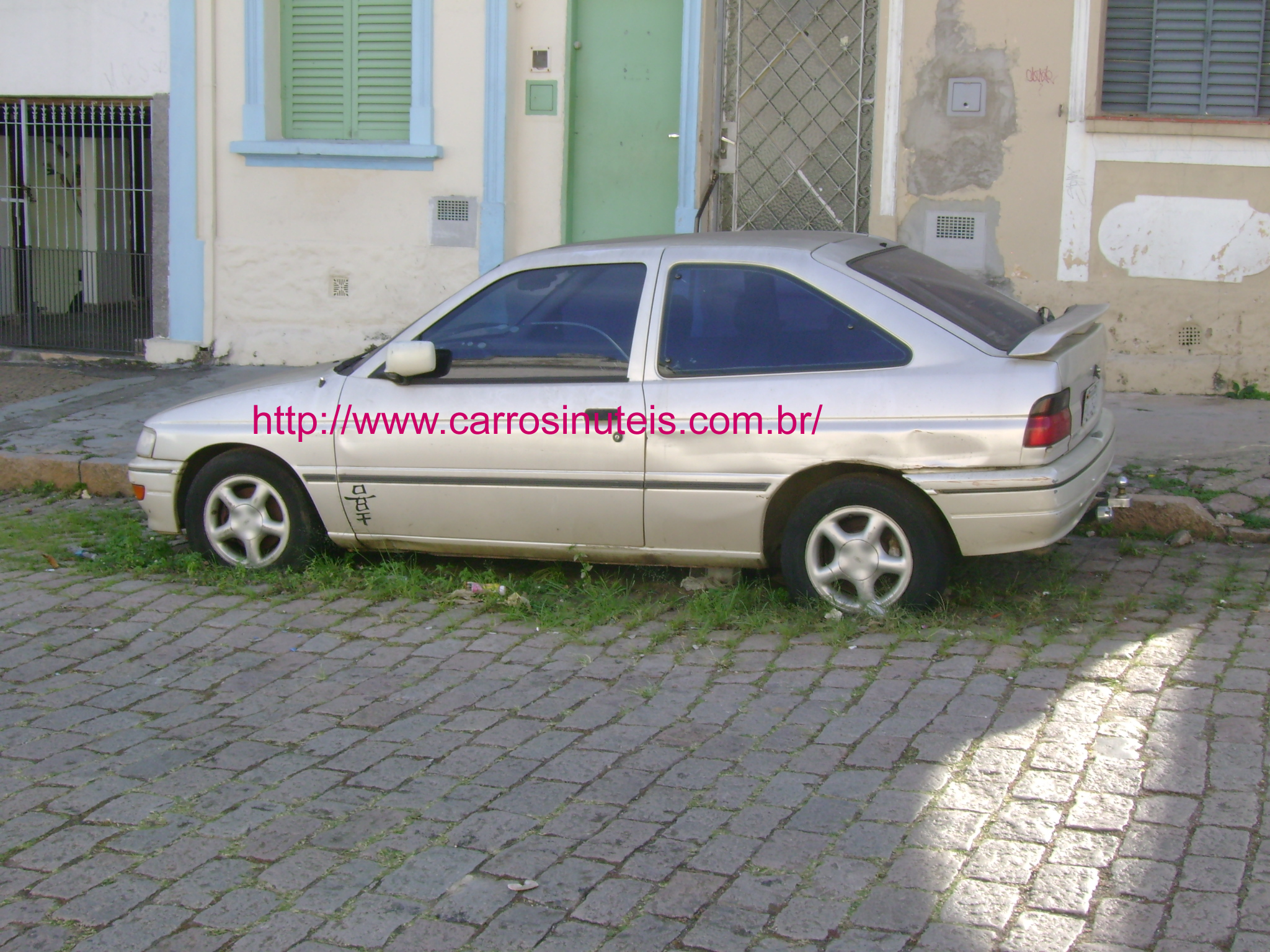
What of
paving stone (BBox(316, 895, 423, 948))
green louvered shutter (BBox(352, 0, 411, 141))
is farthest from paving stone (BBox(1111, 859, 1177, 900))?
green louvered shutter (BBox(352, 0, 411, 141))

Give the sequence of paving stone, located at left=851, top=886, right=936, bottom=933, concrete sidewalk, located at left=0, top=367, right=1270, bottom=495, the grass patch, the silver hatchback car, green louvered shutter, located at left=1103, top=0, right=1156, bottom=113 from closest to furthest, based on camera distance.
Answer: paving stone, located at left=851, top=886, right=936, bottom=933 < the silver hatchback car < concrete sidewalk, located at left=0, top=367, right=1270, bottom=495 < the grass patch < green louvered shutter, located at left=1103, top=0, right=1156, bottom=113

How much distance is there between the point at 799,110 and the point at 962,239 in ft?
5.61

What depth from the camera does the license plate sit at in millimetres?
5324

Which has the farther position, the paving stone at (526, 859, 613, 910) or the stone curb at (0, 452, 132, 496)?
the stone curb at (0, 452, 132, 496)

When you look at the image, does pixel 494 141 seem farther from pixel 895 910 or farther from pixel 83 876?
pixel 895 910

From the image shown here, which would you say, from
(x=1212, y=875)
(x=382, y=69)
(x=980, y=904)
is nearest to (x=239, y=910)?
(x=980, y=904)

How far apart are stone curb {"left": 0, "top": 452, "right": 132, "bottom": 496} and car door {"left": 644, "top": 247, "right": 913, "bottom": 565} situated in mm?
4082

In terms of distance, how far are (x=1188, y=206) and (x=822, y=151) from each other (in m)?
2.77

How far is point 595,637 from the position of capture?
5.28 m

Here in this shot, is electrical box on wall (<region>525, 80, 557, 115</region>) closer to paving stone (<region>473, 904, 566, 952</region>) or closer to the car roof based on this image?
the car roof

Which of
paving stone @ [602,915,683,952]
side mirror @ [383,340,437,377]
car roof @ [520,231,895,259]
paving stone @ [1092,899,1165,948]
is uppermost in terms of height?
car roof @ [520,231,895,259]

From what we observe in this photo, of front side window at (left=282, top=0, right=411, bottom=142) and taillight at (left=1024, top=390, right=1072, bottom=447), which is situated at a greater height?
front side window at (left=282, top=0, right=411, bottom=142)

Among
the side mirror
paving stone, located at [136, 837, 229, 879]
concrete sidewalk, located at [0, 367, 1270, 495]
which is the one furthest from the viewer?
concrete sidewalk, located at [0, 367, 1270, 495]

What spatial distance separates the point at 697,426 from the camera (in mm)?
5250
